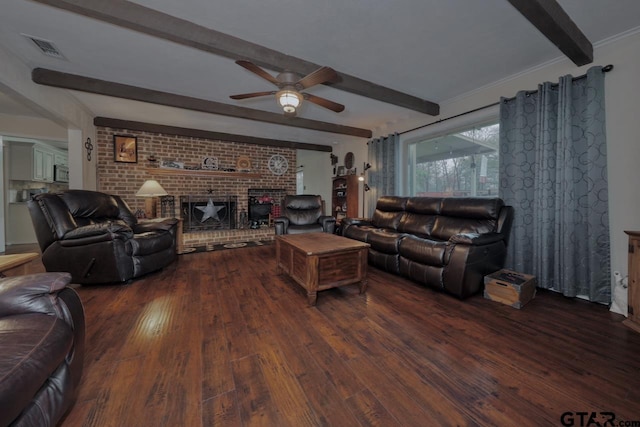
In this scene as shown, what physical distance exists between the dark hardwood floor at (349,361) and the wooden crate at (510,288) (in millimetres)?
77

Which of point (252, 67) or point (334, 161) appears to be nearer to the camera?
point (252, 67)

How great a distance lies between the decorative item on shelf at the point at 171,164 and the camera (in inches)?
185

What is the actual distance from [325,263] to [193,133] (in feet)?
13.3

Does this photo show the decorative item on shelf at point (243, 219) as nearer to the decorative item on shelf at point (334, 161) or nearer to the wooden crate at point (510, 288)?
the decorative item on shelf at point (334, 161)

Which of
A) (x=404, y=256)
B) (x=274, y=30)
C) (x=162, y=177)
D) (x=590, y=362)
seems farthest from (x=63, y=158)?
(x=590, y=362)

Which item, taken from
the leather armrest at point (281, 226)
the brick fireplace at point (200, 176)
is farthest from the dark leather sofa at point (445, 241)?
the brick fireplace at point (200, 176)

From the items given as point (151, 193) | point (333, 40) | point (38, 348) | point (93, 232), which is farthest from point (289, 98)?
point (151, 193)

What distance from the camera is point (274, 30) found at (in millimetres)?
1961

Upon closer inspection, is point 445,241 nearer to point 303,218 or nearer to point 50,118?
point 303,218

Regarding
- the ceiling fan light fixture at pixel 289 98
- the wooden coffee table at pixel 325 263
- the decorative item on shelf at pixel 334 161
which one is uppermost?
the decorative item on shelf at pixel 334 161

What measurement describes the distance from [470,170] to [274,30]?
2.99 m

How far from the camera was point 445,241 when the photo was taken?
274 cm

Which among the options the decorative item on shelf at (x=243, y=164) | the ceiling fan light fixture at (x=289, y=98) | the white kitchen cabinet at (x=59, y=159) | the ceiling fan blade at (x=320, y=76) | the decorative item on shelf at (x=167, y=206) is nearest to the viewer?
the ceiling fan blade at (x=320, y=76)

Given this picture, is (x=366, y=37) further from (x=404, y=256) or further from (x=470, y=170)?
(x=470, y=170)
